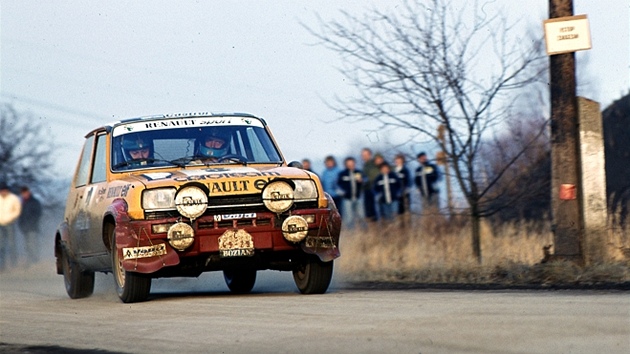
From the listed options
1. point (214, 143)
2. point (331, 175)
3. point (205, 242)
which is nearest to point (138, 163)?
point (214, 143)

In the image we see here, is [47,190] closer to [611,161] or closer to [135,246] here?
[611,161]

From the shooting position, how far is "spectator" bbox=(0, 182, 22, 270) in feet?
77.3

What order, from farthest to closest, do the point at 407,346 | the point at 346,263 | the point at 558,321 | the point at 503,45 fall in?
the point at 346,263
the point at 503,45
the point at 558,321
the point at 407,346

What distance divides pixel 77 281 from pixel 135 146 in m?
1.95

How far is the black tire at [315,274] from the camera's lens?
34.7 feet

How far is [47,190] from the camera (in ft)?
98.1

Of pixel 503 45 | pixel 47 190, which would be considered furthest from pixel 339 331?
pixel 47 190

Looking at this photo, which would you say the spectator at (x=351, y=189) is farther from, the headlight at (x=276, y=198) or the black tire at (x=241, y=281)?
the headlight at (x=276, y=198)

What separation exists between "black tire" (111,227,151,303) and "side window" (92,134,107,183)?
1.16 metres

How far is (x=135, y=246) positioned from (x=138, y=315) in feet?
2.89

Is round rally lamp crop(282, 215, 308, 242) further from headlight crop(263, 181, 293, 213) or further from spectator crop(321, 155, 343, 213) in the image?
spectator crop(321, 155, 343, 213)

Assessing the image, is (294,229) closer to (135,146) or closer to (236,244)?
(236,244)

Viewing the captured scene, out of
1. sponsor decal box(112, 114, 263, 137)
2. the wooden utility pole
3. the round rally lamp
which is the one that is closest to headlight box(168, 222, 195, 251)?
the round rally lamp

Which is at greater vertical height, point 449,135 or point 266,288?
point 449,135
